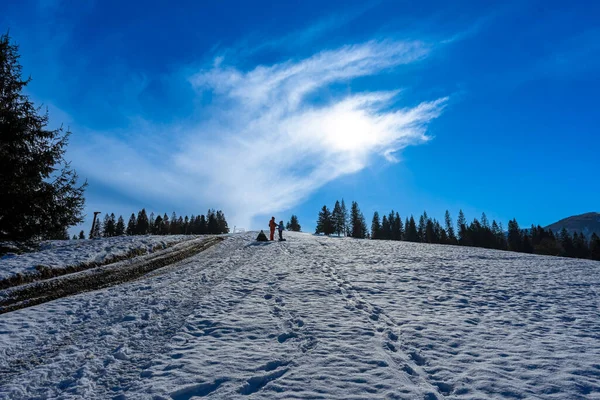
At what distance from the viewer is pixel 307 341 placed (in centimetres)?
640

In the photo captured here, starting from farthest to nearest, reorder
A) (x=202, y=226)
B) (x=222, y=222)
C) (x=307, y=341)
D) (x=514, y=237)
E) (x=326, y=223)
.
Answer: (x=222, y=222) → (x=202, y=226) → (x=514, y=237) → (x=326, y=223) → (x=307, y=341)

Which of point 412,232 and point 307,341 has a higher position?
point 412,232

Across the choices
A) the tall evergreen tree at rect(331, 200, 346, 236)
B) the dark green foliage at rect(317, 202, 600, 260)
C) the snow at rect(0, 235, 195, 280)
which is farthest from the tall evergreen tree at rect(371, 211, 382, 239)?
the snow at rect(0, 235, 195, 280)

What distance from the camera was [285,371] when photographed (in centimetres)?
512

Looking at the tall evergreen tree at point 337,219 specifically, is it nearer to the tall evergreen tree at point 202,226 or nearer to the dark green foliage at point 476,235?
the dark green foliage at point 476,235

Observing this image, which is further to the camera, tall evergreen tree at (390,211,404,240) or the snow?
tall evergreen tree at (390,211,404,240)

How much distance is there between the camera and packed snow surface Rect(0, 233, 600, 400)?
4680 millimetres

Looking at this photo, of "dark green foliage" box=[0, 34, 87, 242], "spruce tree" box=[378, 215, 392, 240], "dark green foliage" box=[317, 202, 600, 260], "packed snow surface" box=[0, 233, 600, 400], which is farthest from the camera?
"spruce tree" box=[378, 215, 392, 240]

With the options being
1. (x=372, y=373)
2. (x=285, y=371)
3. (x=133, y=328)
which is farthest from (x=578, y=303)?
(x=133, y=328)

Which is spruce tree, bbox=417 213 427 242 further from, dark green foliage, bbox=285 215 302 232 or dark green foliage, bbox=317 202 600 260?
dark green foliage, bbox=285 215 302 232

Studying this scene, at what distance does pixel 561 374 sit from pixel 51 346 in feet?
33.9

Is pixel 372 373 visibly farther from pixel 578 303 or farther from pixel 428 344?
pixel 578 303

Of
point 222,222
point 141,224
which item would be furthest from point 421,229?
point 141,224

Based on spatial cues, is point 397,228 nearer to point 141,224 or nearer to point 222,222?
point 222,222
